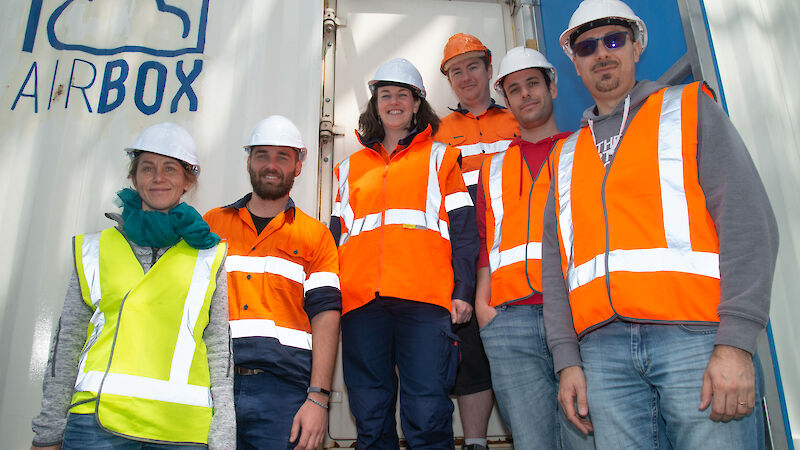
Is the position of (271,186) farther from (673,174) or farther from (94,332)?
(673,174)

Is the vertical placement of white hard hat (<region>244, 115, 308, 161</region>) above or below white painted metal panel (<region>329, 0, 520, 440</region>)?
below

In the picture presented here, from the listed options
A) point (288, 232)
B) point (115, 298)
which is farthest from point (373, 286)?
Result: point (115, 298)

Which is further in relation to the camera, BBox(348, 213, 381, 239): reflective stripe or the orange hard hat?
the orange hard hat

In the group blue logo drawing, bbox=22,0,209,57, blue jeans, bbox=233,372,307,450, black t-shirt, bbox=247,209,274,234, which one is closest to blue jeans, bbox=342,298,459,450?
blue jeans, bbox=233,372,307,450

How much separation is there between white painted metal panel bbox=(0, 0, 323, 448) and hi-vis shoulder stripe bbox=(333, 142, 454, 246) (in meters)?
0.65

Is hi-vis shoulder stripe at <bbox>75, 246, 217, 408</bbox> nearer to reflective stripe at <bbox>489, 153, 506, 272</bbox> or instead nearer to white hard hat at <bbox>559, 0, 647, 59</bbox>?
reflective stripe at <bbox>489, 153, 506, 272</bbox>

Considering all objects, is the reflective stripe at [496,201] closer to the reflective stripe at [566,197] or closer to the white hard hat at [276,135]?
the reflective stripe at [566,197]

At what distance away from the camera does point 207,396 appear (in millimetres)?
1919

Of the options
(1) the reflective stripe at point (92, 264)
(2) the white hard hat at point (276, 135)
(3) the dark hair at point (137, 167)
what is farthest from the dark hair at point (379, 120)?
(1) the reflective stripe at point (92, 264)

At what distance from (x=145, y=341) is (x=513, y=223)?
1481 millimetres

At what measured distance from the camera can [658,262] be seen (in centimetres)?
161

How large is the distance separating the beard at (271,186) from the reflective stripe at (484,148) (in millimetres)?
991

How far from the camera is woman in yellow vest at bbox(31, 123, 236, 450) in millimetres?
1770

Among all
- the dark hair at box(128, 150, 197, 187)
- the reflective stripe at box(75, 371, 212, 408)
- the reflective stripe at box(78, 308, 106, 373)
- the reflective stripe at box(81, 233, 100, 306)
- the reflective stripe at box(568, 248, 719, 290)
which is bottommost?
the reflective stripe at box(75, 371, 212, 408)
